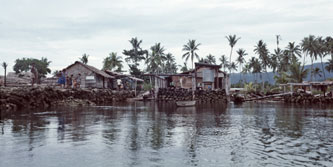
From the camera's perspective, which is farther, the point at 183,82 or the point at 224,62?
the point at 224,62

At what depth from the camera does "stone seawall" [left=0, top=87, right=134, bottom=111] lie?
1161 inches

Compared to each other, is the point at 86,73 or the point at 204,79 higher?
the point at 86,73

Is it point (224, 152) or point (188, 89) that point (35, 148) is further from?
point (188, 89)

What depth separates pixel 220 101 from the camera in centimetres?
5709

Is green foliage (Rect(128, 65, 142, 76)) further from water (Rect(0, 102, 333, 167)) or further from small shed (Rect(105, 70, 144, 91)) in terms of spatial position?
water (Rect(0, 102, 333, 167))

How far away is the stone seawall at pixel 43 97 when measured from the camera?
29484 mm

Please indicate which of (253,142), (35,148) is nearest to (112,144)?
(35,148)

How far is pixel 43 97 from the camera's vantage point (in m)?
35.4

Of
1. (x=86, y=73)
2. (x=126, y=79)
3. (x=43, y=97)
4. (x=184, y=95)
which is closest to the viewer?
(x=43, y=97)

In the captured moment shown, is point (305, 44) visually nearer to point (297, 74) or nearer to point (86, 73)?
point (297, 74)

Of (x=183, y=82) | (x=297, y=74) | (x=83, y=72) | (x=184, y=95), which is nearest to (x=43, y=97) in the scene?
(x=83, y=72)

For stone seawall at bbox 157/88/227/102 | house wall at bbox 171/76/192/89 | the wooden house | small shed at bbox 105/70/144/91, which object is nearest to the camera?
stone seawall at bbox 157/88/227/102

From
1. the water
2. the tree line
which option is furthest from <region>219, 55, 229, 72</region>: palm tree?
the water

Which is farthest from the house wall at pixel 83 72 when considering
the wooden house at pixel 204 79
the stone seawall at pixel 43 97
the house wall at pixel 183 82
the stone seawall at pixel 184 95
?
the house wall at pixel 183 82
